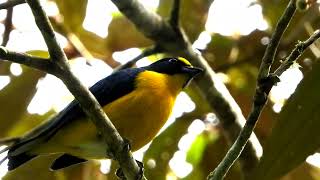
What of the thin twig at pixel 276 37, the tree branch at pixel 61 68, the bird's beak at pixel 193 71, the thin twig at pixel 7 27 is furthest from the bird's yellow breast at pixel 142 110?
the thin twig at pixel 276 37

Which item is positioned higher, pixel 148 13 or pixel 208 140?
pixel 148 13

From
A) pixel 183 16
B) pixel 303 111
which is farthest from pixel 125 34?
pixel 303 111

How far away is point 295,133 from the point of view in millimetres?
2580

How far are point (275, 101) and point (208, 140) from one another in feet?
1.71

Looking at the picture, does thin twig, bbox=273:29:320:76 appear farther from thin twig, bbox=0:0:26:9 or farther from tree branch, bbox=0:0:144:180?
thin twig, bbox=0:0:26:9

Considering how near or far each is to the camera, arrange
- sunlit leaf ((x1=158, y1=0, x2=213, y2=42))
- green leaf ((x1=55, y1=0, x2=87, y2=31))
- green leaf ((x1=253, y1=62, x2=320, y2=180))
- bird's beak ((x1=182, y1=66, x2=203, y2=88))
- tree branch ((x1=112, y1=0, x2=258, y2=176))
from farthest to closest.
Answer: sunlit leaf ((x1=158, y1=0, x2=213, y2=42)) < green leaf ((x1=55, y1=0, x2=87, y2=31)) < bird's beak ((x1=182, y1=66, x2=203, y2=88)) < tree branch ((x1=112, y1=0, x2=258, y2=176)) < green leaf ((x1=253, y1=62, x2=320, y2=180))

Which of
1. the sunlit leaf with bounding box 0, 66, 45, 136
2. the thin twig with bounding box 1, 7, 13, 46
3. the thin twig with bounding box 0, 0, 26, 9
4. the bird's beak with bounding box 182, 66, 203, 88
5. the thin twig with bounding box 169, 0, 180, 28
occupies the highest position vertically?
the thin twig with bounding box 0, 0, 26, 9

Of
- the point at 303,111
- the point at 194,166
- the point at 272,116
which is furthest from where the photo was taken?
the point at 194,166

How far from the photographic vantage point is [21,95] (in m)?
4.00

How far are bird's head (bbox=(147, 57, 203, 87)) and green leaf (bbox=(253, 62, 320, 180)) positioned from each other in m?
1.53

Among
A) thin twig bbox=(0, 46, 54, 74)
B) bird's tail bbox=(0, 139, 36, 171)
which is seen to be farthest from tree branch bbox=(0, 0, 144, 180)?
bird's tail bbox=(0, 139, 36, 171)

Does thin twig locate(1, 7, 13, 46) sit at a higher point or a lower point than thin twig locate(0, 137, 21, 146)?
higher

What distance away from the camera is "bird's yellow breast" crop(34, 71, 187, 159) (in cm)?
360

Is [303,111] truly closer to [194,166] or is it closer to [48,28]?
[48,28]
